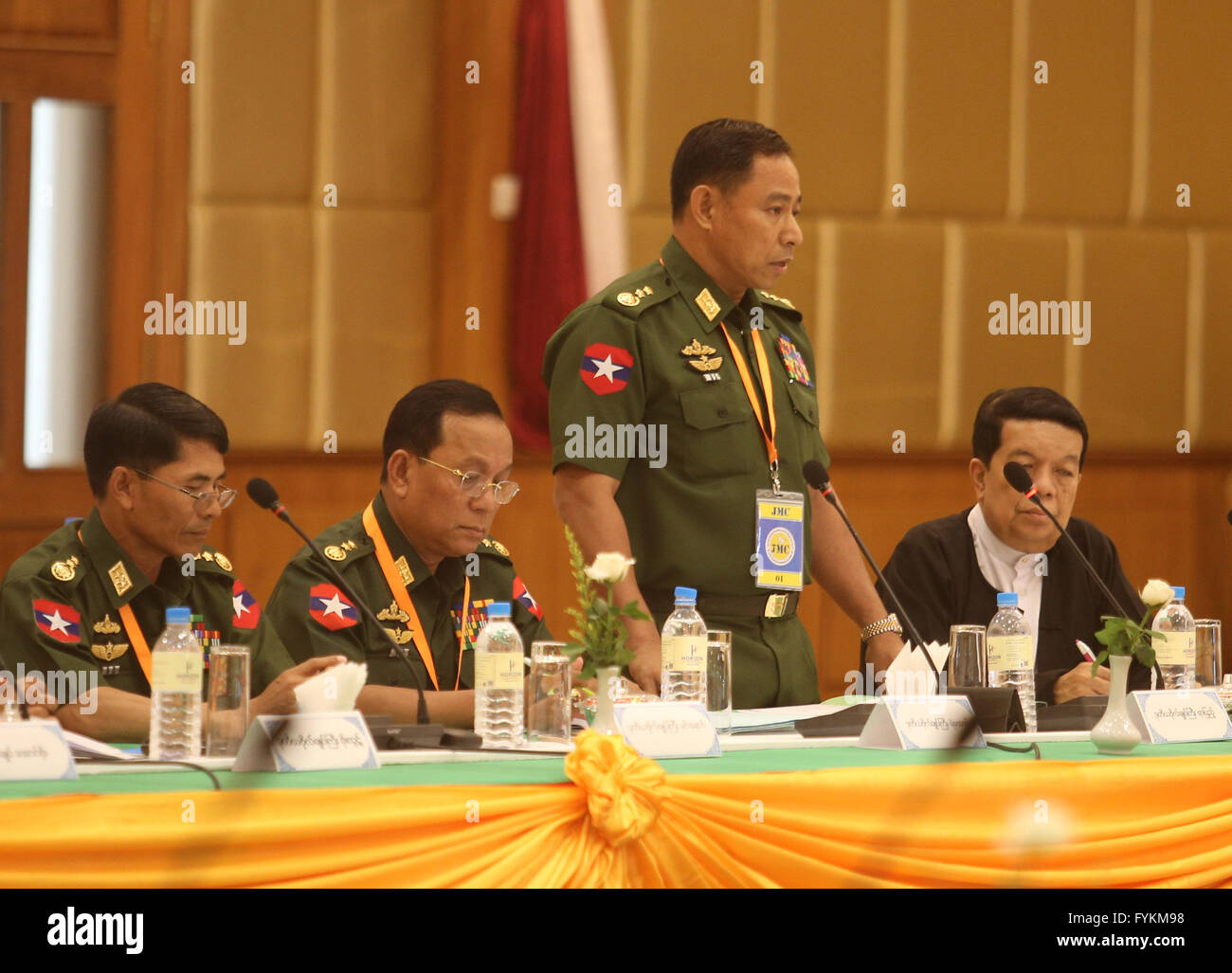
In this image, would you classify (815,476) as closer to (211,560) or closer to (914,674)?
(914,674)

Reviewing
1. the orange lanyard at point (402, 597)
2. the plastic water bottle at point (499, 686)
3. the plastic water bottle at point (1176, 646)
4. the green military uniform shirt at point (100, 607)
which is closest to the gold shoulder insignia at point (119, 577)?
the green military uniform shirt at point (100, 607)

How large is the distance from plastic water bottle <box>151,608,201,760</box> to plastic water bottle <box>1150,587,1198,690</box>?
4.80 feet

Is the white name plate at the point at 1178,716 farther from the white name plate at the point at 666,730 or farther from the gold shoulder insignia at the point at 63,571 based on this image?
the gold shoulder insignia at the point at 63,571

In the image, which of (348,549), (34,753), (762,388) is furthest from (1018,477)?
(34,753)

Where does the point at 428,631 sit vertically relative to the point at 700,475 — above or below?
below

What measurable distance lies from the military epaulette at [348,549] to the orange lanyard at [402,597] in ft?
0.04

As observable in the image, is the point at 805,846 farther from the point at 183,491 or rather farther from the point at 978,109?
the point at 978,109

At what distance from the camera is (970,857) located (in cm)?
191

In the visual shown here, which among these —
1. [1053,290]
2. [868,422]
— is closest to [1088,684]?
[868,422]

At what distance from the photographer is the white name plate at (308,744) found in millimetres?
1813

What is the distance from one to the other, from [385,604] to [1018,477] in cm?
108

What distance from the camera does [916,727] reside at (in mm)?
2223

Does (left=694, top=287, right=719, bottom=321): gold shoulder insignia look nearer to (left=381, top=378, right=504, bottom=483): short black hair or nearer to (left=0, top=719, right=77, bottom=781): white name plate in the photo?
(left=381, top=378, right=504, bottom=483): short black hair

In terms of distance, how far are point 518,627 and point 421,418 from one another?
0.39 meters
